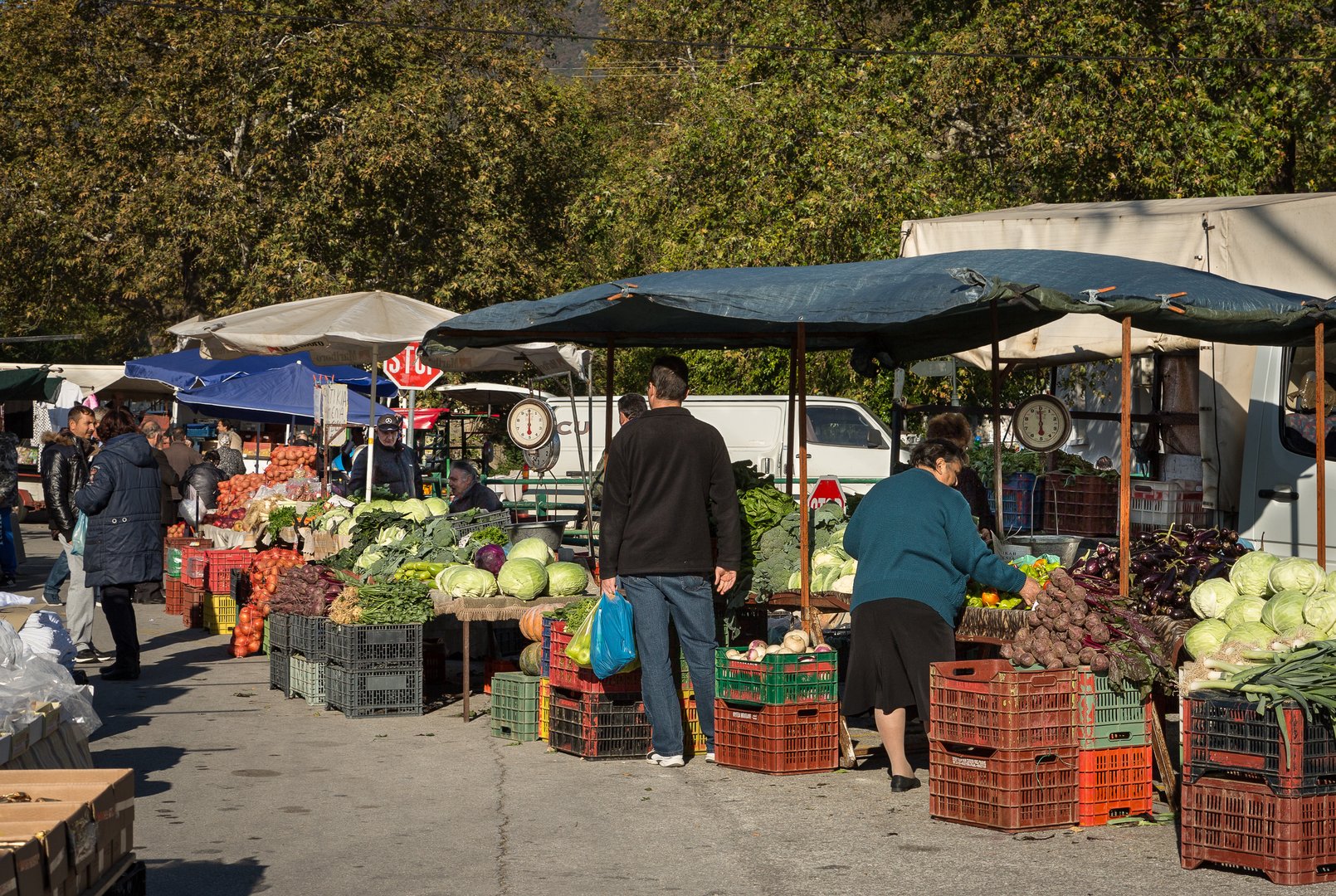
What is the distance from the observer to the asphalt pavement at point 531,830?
5629 mm

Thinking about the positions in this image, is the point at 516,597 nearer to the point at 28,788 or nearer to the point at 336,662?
the point at 336,662

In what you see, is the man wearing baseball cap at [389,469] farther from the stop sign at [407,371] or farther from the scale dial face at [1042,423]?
the scale dial face at [1042,423]

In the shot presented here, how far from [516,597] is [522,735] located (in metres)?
0.93

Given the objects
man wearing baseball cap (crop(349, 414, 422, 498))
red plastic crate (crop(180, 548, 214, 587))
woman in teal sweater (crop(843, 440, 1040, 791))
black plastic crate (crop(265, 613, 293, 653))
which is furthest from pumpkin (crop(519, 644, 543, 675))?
man wearing baseball cap (crop(349, 414, 422, 498))

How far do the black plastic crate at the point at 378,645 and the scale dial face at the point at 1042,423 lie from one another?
15.7ft

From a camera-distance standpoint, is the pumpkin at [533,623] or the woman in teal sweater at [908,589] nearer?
the woman in teal sweater at [908,589]

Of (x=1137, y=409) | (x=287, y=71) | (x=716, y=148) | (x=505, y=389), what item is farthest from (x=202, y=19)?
(x=1137, y=409)


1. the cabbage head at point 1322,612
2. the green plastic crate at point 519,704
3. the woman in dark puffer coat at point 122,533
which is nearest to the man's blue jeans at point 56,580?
the woman in dark puffer coat at point 122,533

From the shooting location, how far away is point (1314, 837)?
551 centimetres

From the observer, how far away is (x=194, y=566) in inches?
563

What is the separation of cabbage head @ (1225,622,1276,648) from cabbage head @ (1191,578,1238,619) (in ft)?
1.27

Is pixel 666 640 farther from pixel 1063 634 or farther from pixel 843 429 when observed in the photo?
pixel 843 429

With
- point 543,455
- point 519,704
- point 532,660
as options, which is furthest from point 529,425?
point 519,704

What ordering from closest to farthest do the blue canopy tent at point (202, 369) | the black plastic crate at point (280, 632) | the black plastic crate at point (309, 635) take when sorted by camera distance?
the black plastic crate at point (309, 635), the black plastic crate at point (280, 632), the blue canopy tent at point (202, 369)
